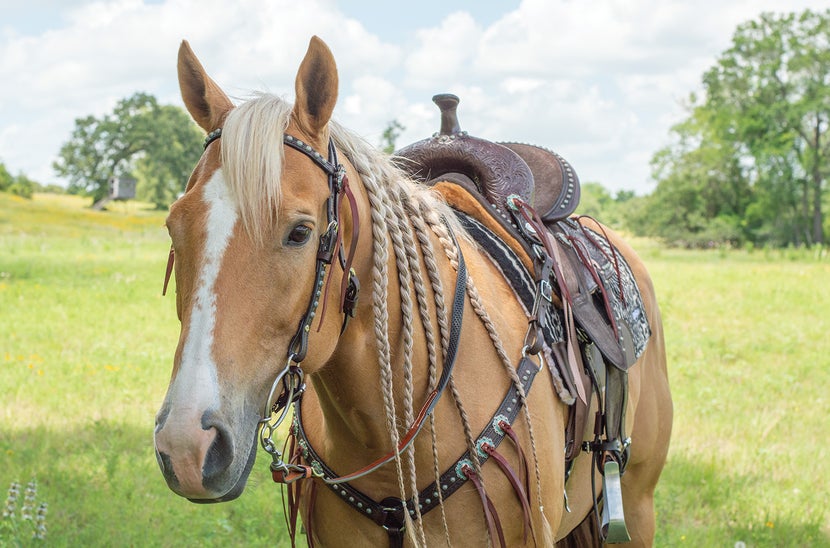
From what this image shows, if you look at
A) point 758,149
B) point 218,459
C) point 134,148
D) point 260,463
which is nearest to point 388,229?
point 218,459

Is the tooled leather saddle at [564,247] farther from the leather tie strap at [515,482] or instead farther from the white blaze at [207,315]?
the white blaze at [207,315]

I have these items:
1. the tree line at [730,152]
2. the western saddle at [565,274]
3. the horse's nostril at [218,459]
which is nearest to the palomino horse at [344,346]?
the horse's nostril at [218,459]

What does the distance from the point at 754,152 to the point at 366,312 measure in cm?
4272

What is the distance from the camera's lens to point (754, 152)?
39.6 meters

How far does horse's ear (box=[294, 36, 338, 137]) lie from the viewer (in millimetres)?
1678

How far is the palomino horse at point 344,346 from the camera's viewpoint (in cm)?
148

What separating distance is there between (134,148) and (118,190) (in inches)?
131

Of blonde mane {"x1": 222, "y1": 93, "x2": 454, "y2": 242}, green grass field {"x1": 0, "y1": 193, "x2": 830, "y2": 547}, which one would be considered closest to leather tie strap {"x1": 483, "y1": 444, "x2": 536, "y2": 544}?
blonde mane {"x1": 222, "y1": 93, "x2": 454, "y2": 242}

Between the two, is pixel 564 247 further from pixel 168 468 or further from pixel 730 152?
pixel 730 152

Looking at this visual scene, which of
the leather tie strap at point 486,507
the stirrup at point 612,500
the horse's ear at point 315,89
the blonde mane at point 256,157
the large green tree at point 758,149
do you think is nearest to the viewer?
the blonde mane at point 256,157

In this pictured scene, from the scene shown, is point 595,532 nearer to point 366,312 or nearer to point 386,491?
point 386,491

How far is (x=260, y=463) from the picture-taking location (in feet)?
14.7

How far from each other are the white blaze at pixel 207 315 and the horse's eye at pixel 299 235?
0.41 feet

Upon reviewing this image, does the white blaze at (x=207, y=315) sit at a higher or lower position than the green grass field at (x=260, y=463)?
higher
